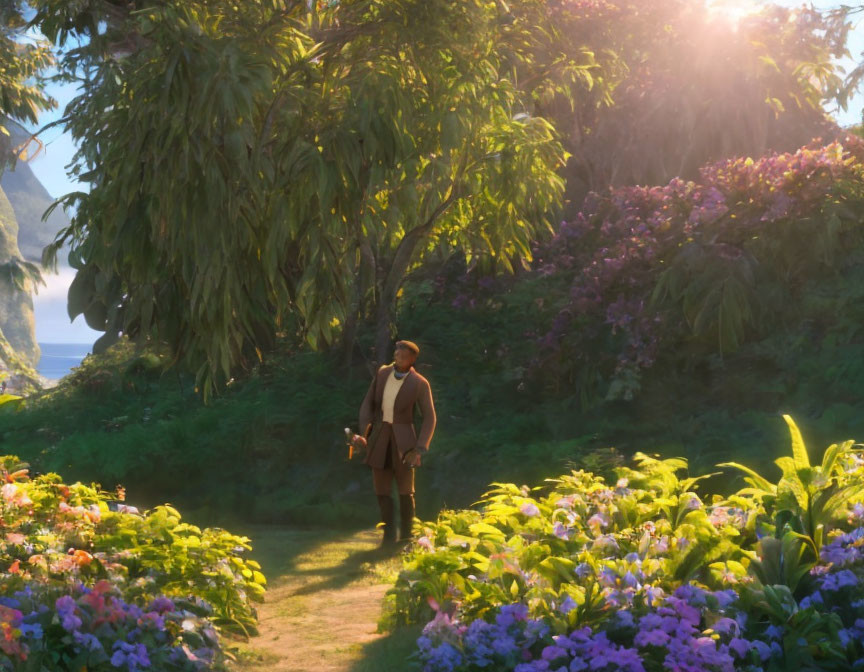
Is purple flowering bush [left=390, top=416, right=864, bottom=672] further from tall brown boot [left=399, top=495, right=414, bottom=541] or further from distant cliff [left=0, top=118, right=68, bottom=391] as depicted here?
distant cliff [left=0, top=118, right=68, bottom=391]

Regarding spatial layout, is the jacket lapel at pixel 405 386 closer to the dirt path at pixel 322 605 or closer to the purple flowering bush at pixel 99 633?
the dirt path at pixel 322 605

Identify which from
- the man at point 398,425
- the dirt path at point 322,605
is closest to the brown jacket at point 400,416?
the man at point 398,425

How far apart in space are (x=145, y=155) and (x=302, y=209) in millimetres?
1847

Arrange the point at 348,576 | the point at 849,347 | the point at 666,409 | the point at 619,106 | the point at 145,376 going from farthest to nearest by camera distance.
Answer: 1. the point at 619,106
2. the point at 145,376
3. the point at 666,409
4. the point at 849,347
5. the point at 348,576

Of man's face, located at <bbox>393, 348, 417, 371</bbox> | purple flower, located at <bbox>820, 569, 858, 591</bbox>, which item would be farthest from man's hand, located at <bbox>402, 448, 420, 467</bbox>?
purple flower, located at <bbox>820, 569, 858, 591</bbox>

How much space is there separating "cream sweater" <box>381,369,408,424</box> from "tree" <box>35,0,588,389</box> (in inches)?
98.2

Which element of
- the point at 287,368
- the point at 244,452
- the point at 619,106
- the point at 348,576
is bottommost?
the point at 348,576

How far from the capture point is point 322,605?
24.5 ft

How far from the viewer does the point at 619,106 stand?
77.0ft

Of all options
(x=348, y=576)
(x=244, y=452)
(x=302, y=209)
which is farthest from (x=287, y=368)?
(x=348, y=576)

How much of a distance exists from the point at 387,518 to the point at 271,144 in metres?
4.96

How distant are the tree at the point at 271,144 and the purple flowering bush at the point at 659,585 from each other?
5.47 meters

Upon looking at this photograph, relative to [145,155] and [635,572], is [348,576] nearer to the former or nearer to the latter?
[635,572]

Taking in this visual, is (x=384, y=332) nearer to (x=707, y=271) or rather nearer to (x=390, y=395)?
(x=390, y=395)
